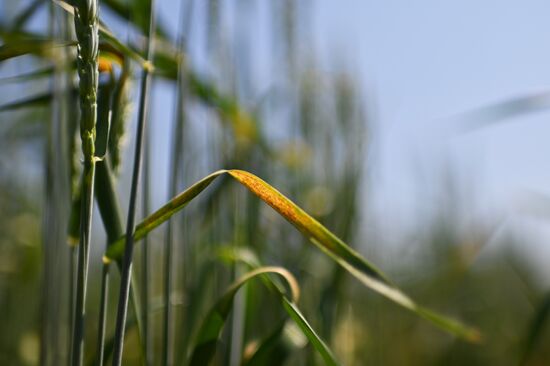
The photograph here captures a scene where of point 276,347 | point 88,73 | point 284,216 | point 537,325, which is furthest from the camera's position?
point 537,325

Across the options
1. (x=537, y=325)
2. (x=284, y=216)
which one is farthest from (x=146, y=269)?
(x=537, y=325)

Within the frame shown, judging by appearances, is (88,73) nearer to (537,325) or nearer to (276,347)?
(276,347)

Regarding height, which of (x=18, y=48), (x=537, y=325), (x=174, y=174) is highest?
(x=18, y=48)

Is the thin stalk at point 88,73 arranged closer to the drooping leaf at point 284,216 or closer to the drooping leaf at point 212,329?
the drooping leaf at point 284,216

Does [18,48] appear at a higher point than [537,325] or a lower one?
higher

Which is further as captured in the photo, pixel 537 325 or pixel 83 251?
pixel 537 325

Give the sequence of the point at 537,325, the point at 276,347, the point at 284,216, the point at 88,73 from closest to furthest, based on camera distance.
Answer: the point at 88,73 < the point at 284,216 < the point at 276,347 < the point at 537,325

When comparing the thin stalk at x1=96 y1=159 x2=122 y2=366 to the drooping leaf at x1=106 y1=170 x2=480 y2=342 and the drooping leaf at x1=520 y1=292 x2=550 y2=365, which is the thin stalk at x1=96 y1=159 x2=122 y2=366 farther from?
the drooping leaf at x1=520 y1=292 x2=550 y2=365


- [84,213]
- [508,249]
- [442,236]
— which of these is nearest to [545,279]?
[508,249]

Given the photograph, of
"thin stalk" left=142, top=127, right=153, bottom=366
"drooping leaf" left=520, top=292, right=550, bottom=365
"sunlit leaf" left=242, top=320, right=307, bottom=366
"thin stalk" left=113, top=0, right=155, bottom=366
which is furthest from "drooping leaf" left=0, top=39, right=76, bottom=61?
"drooping leaf" left=520, top=292, right=550, bottom=365

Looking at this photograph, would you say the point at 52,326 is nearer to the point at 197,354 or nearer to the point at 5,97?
the point at 197,354

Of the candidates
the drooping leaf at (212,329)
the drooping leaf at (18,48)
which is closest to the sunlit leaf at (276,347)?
the drooping leaf at (212,329)
